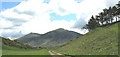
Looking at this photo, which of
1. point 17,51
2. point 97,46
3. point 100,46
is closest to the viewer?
point 100,46

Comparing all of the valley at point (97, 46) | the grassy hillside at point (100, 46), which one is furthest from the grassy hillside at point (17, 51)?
the grassy hillside at point (100, 46)

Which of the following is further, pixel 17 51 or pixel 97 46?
pixel 17 51

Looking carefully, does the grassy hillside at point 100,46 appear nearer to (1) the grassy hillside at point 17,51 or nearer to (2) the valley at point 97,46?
(2) the valley at point 97,46

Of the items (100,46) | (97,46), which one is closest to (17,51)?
(97,46)

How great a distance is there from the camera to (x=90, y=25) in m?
193

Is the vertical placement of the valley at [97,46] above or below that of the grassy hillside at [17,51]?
above

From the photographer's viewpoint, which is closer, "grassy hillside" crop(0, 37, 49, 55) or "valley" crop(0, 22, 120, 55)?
"valley" crop(0, 22, 120, 55)

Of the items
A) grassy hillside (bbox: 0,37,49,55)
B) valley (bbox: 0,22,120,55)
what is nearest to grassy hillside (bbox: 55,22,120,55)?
valley (bbox: 0,22,120,55)

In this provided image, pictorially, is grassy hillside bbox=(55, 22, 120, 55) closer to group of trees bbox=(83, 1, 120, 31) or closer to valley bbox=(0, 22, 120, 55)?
valley bbox=(0, 22, 120, 55)

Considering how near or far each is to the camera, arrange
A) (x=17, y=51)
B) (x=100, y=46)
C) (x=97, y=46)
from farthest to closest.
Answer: (x=17, y=51), (x=97, y=46), (x=100, y=46)

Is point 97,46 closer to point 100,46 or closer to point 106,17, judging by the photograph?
point 100,46

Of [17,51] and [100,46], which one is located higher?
[100,46]

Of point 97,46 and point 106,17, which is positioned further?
point 106,17

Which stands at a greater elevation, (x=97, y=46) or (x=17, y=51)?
(x=97, y=46)
